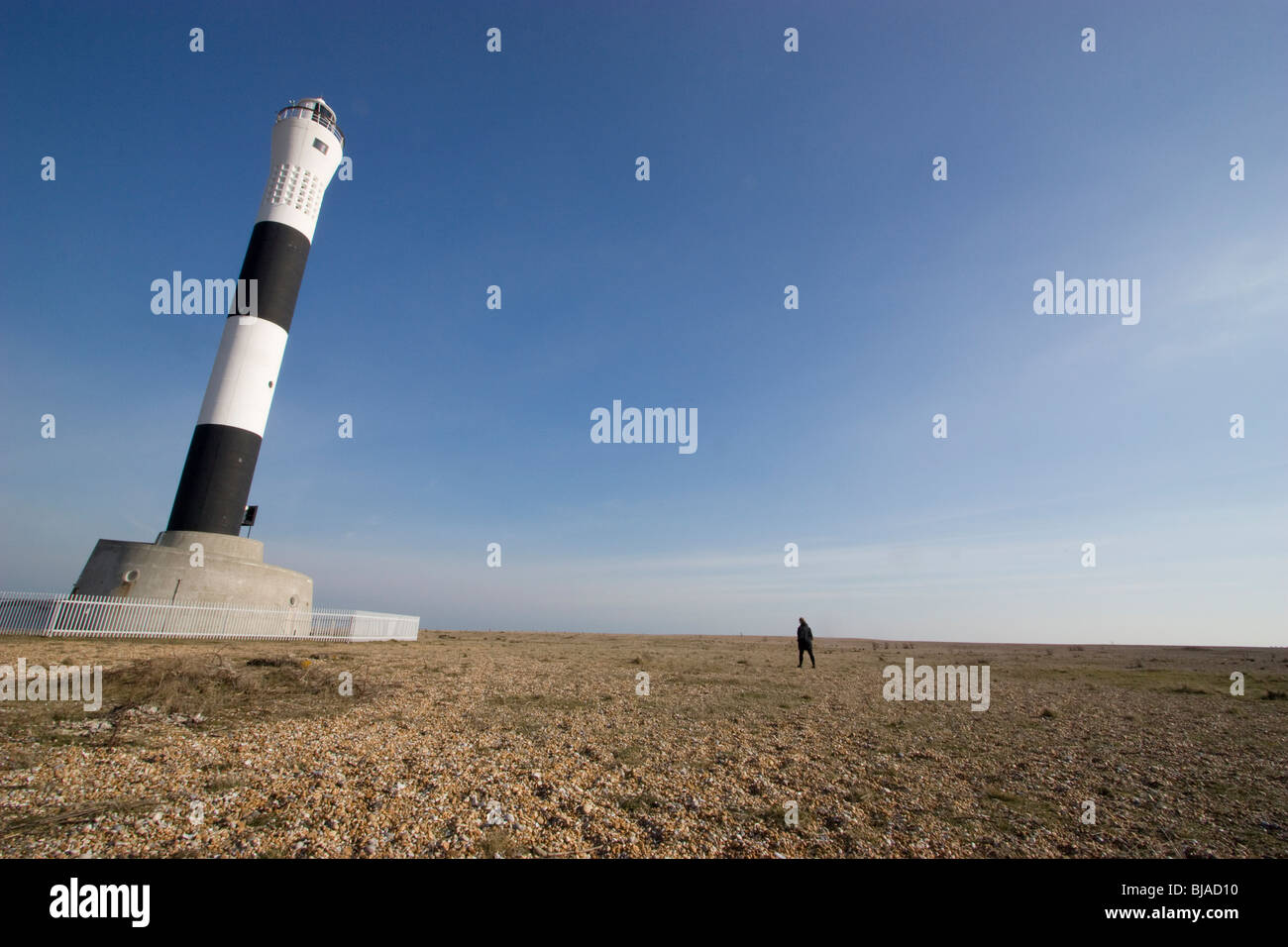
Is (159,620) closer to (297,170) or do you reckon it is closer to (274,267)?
(274,267)

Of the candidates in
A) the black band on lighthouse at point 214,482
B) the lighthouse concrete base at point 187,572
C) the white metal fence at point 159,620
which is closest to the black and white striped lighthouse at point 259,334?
the black band on lighthouse at point 214,482

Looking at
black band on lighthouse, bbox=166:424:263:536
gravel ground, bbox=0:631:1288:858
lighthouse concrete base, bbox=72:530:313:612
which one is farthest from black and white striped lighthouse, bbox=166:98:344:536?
gravel ground, bbox=0:631:1288:858

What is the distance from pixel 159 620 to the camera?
2381cm

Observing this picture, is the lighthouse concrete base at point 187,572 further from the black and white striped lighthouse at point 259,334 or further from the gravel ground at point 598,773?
the gravel ground at point 598,773

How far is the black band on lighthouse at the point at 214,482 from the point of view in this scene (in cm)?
2847

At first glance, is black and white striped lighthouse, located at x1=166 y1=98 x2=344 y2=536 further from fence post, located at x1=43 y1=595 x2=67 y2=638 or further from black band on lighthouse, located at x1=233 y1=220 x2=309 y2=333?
fence post, located at x1=43 y1=595 x2=67 y2=638

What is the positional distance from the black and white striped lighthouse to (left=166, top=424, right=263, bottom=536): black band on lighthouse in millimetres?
42

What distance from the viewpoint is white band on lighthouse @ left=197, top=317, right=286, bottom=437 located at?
29800 mm

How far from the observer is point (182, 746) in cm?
874

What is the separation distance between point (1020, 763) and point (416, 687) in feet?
46.7

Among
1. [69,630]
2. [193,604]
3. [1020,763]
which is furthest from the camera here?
[193,604]
